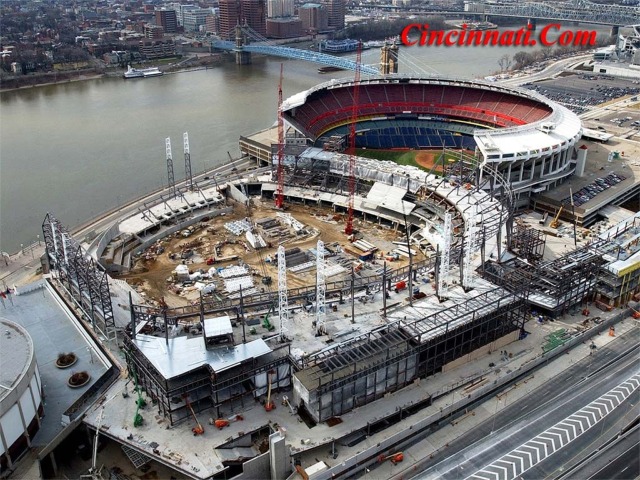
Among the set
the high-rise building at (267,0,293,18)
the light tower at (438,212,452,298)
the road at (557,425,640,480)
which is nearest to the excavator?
the light tower at (438,212,452,298)

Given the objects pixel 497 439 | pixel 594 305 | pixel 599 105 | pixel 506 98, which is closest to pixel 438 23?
pixel 599 105

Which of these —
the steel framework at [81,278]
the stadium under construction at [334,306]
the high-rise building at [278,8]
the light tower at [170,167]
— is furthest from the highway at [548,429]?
the high-rise building at [278,8]

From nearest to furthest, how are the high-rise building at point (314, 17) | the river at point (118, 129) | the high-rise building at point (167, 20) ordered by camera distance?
1. the river at point (118, 129)
2. the high-rise building at point (167, 20)
3. the high-rise building at point (314, 17)

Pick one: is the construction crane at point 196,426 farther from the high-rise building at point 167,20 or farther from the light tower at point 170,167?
the high-rise building at point 167,20

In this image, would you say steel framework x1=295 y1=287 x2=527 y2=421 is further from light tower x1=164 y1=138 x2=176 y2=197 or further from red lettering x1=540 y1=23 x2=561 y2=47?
red lettering x1=540 y1=23 x2=561 y2=47

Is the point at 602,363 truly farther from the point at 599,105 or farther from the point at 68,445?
the point at 599,105

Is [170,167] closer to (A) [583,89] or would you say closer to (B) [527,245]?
(B) [527,245]
